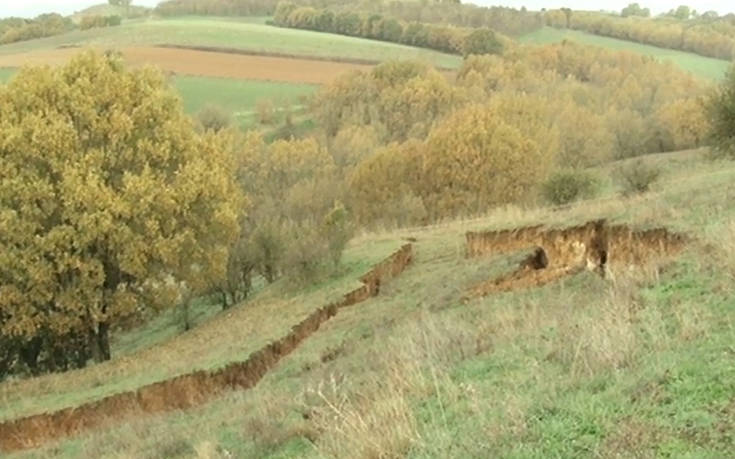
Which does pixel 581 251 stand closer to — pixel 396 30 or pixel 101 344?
A: pixel 101 344

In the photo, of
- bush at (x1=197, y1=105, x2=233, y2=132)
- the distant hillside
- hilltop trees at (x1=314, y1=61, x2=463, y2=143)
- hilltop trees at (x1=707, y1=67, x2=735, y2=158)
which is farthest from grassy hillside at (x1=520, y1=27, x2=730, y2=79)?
the distant hillside

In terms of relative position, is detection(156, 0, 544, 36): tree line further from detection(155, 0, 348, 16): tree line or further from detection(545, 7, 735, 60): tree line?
detection(545, 7, 735, 60): tree line

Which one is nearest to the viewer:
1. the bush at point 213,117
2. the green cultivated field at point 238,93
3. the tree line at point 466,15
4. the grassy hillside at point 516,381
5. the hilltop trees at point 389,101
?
the grassy hillside at point 516,381

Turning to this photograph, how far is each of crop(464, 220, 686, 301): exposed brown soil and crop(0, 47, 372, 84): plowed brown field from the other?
7445 centimetres

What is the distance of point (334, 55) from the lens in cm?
10406

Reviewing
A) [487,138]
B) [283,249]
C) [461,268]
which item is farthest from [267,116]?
Result: [461,268]

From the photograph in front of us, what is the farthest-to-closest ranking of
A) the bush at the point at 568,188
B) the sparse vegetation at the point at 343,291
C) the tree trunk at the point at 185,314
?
the bush at the point at 568,188 < the tree trunk at the point at 185,314 < the sparse vegetation at the point at 343,291

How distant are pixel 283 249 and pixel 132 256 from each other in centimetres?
587

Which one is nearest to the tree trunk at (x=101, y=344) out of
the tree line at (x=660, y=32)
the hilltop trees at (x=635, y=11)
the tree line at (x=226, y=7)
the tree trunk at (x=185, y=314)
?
the tree trunk at (x=185, y=314)

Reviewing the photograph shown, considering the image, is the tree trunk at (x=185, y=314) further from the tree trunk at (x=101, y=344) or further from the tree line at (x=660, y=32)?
the tree line at (x=660, y=32)

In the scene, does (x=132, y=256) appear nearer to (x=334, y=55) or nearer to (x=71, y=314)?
(x=71, y=314)

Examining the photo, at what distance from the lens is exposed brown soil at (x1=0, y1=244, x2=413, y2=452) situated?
16203mm

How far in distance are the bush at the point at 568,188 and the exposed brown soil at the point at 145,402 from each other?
63.2 ft

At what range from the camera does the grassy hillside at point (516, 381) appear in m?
5.96
